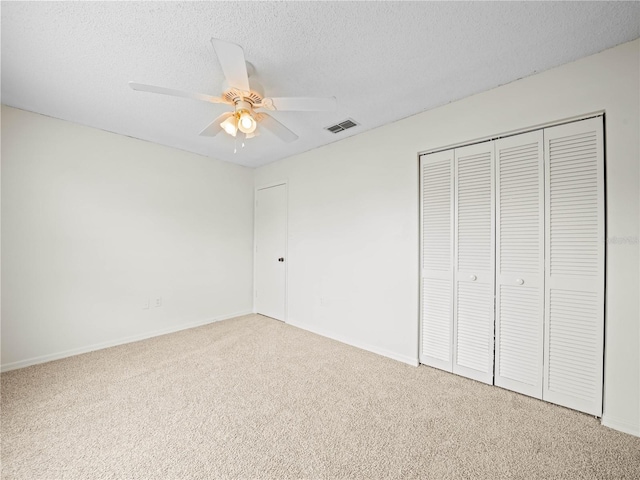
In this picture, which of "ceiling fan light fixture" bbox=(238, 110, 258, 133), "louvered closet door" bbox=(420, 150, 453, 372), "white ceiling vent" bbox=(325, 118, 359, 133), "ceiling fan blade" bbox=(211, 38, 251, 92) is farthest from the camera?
"white ceiling vent" bbox=(325, 118, 359, 133)

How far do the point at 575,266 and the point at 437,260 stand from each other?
37.0 inches

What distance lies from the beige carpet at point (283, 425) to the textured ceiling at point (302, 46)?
2411mm

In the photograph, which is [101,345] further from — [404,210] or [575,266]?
[575,266]

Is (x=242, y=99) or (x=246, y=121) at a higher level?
(x=242, y=99)

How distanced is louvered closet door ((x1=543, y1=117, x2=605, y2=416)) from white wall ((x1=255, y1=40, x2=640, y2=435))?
0.07 metres

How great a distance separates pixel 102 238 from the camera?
9.84ft

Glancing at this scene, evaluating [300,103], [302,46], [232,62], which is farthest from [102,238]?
[302,46]

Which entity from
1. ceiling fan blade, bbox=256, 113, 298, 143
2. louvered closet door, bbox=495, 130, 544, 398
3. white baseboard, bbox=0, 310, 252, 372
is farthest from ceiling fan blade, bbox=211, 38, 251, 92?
white baseboard, bbox=0, 310, 252, 372

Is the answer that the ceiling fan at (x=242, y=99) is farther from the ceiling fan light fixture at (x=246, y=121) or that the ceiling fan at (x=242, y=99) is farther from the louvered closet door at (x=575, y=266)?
the louvered closet door at (x=575, y=266)

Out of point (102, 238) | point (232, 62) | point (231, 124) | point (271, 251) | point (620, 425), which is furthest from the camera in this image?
point (271, 251)

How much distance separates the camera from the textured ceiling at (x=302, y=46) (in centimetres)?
147

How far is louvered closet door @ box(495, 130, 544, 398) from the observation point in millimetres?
2027

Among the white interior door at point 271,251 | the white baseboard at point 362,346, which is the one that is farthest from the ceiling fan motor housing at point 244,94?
the white baseboard at point 362,346

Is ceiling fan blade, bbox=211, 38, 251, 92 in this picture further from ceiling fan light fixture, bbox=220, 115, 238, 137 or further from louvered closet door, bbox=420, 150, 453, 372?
louvered closet door, bbox=420, 150, 453, 372
